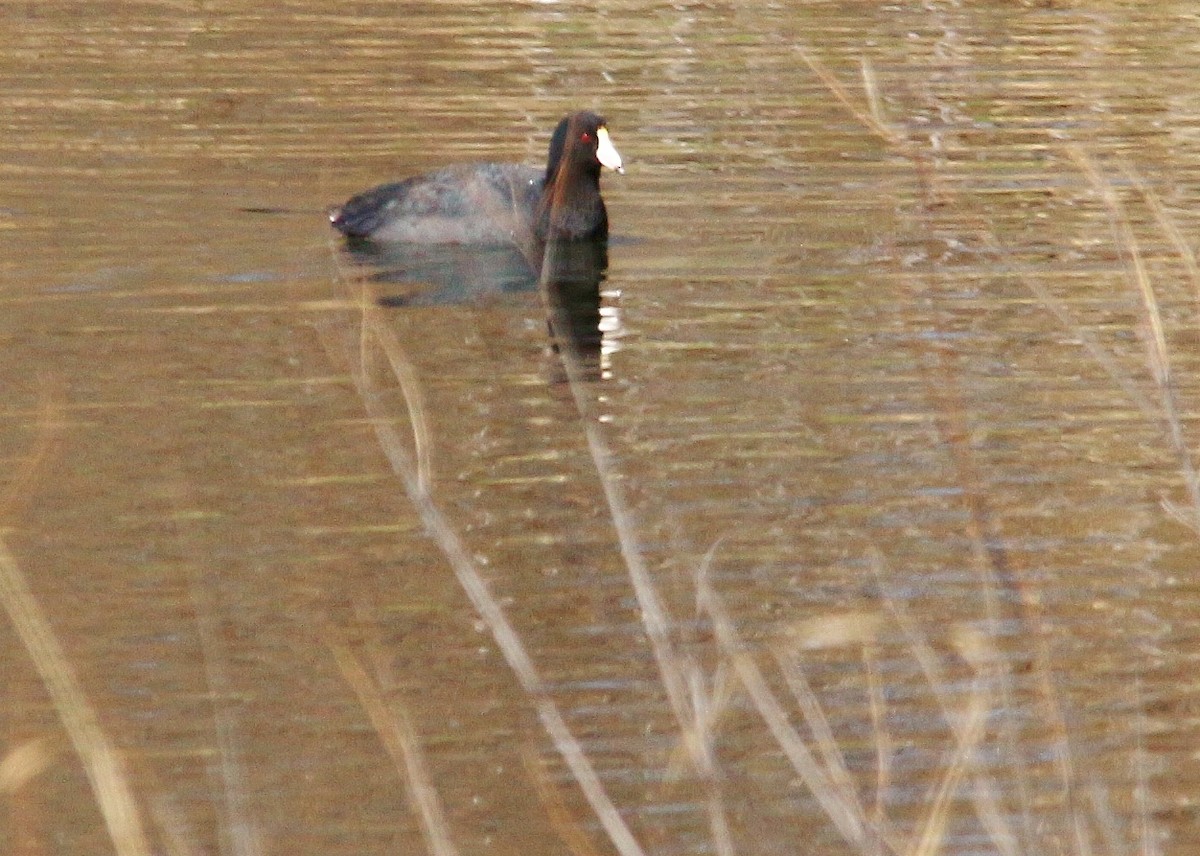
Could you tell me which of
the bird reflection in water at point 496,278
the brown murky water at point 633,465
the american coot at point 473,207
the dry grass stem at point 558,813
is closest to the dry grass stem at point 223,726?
the brown murky water at point 633,465

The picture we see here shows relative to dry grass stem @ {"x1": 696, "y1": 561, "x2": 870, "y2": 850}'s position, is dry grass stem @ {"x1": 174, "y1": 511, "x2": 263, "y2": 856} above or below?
below

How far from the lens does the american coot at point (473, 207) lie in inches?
502

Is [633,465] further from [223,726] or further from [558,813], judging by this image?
[223,726]

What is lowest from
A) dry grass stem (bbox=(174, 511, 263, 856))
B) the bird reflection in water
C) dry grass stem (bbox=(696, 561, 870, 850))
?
the bird reflection in water

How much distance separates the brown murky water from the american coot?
1.00 feet

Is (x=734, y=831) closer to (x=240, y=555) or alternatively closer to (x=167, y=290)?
(x=240, y=555)

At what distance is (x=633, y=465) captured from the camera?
8.73m

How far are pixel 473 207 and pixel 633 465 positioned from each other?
4388 mm

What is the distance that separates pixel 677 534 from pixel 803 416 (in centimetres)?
492

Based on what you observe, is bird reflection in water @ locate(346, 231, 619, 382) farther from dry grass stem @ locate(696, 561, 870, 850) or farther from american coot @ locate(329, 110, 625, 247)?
dry grass stem @ locate(696, 561, 870, 850)

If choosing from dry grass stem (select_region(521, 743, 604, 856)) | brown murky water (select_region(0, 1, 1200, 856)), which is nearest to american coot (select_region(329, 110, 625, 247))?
brown murky water (select_region(0, 1, 1200, 856))

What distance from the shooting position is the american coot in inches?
502

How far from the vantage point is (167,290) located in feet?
37.6

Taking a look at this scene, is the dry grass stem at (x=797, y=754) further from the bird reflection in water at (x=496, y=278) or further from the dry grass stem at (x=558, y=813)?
the bird reflection in water at (x=496, y=278)
